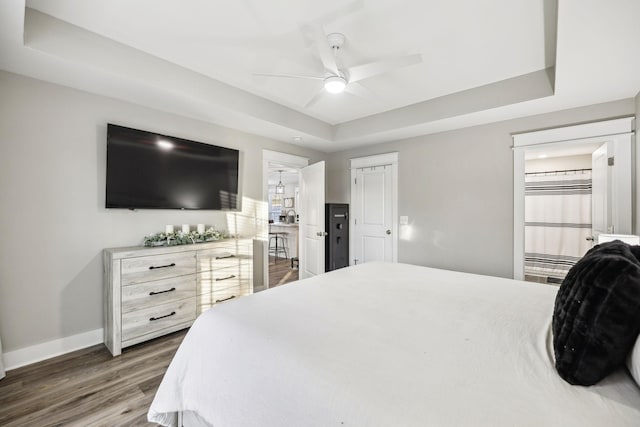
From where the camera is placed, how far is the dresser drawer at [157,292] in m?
2.49

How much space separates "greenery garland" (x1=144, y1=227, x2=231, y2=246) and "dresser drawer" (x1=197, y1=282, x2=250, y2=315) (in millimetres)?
597

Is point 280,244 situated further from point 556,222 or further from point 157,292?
point 556,222

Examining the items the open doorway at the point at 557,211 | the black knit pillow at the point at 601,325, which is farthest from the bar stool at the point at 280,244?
the black knit pillow at the point at 601,325

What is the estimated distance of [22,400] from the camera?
186 cm

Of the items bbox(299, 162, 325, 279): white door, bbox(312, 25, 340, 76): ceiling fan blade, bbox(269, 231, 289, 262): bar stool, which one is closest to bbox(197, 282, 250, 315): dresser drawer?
bbox(299, 162, 325, 279): white door

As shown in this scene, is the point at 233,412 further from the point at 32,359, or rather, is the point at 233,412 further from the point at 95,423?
the point at 32,359

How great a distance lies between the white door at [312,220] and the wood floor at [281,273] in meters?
0.55

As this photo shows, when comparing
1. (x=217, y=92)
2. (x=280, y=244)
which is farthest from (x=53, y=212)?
(x=280, y=244)

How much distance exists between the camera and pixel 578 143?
115 inches

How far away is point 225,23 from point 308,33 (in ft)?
2.00

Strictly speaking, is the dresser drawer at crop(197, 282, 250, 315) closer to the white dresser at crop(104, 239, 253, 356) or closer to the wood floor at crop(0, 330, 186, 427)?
the white dresser at crop(104, 239, 253, 356)

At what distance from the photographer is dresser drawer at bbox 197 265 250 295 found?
2994mm

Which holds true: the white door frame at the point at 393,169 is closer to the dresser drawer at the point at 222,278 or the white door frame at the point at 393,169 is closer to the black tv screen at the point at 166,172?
the black tv screen at the point at 166,172

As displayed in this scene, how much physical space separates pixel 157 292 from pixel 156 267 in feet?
0.78
